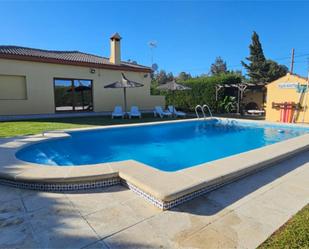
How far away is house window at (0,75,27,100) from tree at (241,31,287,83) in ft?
113

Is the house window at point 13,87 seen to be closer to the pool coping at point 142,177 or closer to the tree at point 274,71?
the pool coping at point 142,177

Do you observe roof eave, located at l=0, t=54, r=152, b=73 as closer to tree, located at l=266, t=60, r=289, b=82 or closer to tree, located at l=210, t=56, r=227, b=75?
tree, located at l=266, t=60, r=289, b=82

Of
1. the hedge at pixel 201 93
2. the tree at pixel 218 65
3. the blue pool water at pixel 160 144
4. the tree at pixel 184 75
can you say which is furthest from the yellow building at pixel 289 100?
the tree at pixel 218 65

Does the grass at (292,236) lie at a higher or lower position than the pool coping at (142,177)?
lower

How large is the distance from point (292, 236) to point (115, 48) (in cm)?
1621

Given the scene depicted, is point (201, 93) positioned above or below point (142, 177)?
above

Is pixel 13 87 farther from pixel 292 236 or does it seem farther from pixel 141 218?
pixel 292 236

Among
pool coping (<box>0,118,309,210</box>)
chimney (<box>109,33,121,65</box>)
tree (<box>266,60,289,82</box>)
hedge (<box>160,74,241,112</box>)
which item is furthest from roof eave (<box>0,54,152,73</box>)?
tree (<box>266,60,289,82</box>)

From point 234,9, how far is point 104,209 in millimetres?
17052

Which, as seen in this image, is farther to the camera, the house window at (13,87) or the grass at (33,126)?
the house window at (13,87)

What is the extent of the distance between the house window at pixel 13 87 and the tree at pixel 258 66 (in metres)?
34.4

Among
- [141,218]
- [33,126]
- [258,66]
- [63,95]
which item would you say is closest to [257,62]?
[258,66]

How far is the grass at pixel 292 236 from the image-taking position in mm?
2035

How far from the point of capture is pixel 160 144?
8.24m
